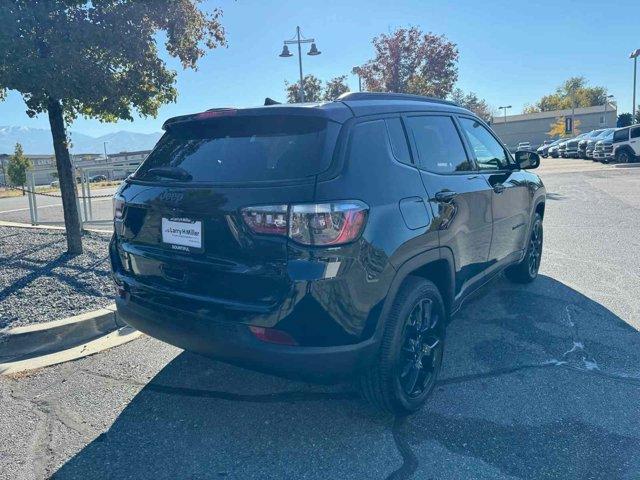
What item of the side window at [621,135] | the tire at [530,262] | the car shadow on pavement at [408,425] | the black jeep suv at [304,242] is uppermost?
the side window at [621,135]

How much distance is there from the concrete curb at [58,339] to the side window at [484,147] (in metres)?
3.35

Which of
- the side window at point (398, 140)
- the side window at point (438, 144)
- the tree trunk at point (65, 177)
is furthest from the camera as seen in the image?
the tree trunk at point (65, 177)

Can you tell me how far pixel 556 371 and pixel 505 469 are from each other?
1307 millimetres

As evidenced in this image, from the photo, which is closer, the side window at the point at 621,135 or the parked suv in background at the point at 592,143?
the side window at the point at 621,135

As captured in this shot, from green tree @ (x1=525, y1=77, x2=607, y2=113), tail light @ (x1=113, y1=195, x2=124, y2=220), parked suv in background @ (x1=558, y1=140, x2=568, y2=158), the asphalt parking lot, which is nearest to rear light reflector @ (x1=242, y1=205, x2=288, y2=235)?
tail light @ (x1=113, y1=195, x2=124, y2=220)

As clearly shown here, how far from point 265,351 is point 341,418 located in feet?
2.86

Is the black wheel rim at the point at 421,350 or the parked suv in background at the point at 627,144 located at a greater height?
the parked suv in background at the point at 627,144

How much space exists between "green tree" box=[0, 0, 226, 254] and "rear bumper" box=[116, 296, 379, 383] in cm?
376

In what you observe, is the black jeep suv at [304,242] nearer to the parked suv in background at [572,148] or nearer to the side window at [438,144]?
the side window at [438,144]

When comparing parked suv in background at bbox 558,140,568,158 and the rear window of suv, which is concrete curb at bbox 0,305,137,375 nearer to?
the rear window of suv

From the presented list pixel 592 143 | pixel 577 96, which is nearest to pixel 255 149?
pixel 592 143

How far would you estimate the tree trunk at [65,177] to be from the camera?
6.35m

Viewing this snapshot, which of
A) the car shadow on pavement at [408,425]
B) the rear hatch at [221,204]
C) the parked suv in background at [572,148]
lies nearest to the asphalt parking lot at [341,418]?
the car shadow on pavement at [408,425]

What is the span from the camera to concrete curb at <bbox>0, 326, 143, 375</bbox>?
3.76m
